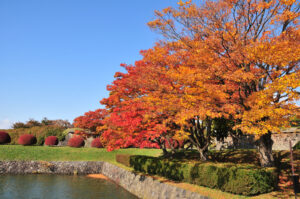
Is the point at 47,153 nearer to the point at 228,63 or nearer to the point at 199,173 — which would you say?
the point at 199,173

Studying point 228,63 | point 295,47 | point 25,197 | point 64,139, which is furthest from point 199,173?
point 64,139

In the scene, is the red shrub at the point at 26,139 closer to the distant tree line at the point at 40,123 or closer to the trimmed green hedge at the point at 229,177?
the distant tree line at the point at 40,123

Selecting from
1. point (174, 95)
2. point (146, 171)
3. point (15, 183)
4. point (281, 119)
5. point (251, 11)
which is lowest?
point (15, 183)

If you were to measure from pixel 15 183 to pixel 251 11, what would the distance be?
2209cm

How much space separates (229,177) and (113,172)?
1590cm

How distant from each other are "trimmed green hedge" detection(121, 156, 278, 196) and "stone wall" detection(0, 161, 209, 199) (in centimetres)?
110

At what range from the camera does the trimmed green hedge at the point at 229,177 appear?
35.9 ft

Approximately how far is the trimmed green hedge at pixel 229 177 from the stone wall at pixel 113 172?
3.62 ft

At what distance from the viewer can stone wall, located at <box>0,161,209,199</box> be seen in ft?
46.0

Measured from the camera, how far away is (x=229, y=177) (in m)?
11.6

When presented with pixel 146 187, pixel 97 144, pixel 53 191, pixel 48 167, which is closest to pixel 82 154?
pixel 48 167

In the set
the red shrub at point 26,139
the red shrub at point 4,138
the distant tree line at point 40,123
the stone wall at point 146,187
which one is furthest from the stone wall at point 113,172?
the distant tree line at point 40,123

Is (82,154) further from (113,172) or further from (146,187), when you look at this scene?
(146,187)

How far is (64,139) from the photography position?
40938 mm
